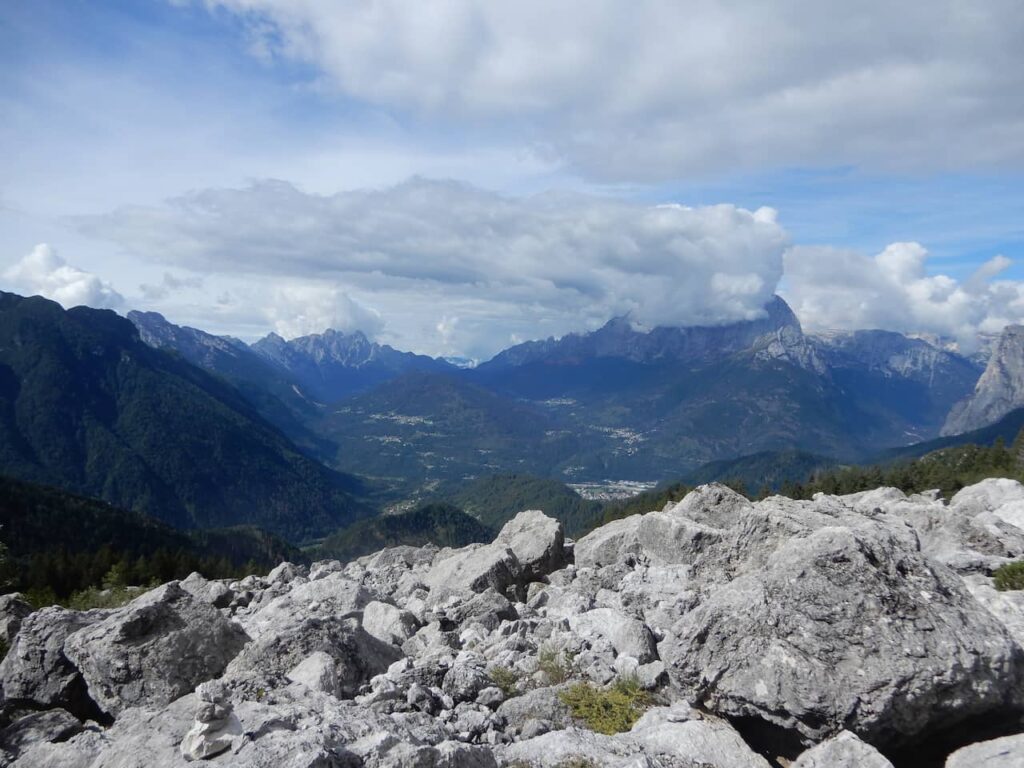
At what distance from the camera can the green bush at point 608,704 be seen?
40.7 ft

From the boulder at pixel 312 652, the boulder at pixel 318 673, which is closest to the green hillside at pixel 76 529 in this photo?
the boulder at pixel 312 652

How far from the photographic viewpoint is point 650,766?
Answer: 9695 mm

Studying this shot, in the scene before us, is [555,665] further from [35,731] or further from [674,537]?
[674,537]

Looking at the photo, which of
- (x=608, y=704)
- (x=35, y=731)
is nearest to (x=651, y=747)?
(x=608, y=704)

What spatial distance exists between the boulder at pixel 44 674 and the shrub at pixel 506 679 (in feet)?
35.2

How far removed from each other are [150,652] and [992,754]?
59.2ft

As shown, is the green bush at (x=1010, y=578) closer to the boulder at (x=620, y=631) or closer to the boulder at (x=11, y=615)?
the boulder at (x=620, y=631)

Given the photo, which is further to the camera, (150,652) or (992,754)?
(150,652)

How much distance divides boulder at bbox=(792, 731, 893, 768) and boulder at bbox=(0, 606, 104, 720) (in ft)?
56.5

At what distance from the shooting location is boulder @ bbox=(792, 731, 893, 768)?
30.6ft

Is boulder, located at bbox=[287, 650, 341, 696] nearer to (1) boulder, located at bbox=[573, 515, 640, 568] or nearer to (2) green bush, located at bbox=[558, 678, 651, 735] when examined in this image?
(2) green bush, located at bbox=[558, 678, 651, 735]

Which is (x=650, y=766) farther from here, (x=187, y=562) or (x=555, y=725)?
(x=187, y=562)

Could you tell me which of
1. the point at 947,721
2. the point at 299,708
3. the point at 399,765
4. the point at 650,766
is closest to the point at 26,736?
the point at 299,708

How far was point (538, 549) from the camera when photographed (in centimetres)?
3394
